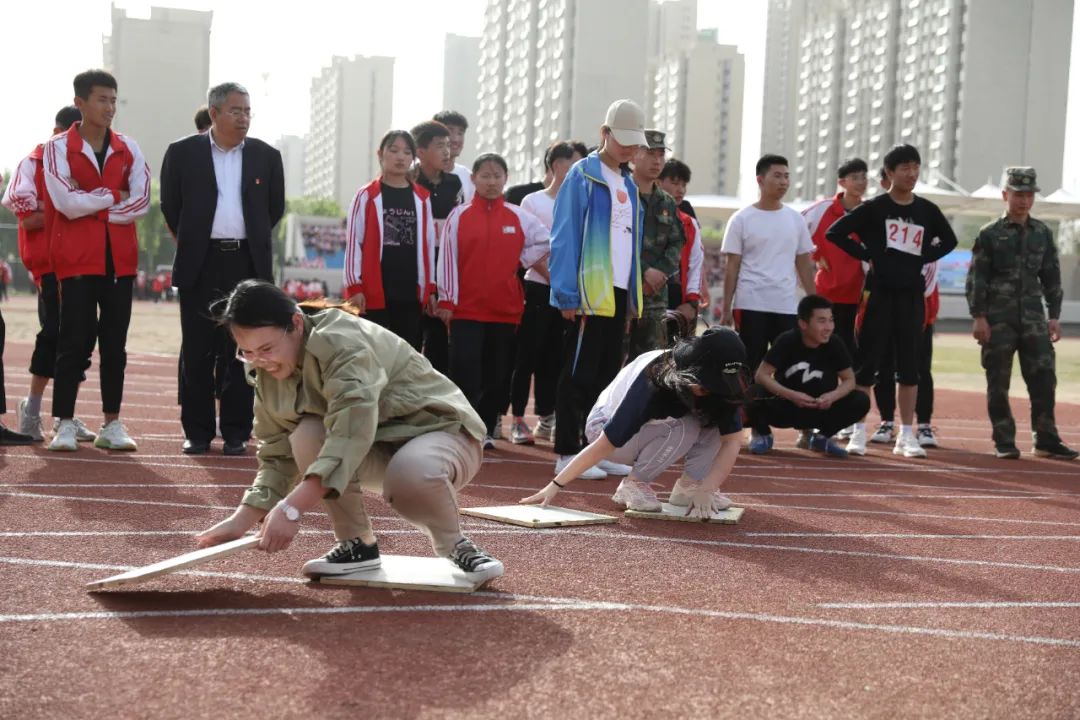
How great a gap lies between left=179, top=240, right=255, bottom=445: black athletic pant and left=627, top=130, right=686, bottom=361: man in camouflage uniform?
7.64 ft

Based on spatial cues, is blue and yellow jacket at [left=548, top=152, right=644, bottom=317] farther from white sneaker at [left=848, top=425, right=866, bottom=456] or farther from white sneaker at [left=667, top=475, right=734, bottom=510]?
white sneaker at [left=848, top=425, right=866, bottom=456]

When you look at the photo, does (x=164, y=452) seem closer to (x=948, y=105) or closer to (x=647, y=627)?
(x=647, y=627)

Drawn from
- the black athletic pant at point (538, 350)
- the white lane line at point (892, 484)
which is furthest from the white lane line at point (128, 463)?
the white lane line at point (892, 484)

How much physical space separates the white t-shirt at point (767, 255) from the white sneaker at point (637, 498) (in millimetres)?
3049

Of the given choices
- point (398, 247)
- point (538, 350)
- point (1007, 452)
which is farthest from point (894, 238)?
point (398, 247)

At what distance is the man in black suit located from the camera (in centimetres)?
702

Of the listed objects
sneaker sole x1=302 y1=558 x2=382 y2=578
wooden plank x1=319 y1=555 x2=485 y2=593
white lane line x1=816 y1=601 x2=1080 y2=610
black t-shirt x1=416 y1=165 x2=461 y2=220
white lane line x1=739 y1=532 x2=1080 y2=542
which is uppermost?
black t-shirt x1=416 y1=165 x2=461 y2=220

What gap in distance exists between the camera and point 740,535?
17.2 ft

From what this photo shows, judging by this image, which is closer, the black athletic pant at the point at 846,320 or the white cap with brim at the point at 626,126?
the white cap with brim at the point at 626,126

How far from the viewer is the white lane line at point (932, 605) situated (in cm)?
396

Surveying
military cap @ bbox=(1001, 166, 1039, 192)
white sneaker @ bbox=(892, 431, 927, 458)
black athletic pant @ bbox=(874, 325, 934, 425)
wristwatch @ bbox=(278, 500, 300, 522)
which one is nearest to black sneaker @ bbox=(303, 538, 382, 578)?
wristwatch @ bbox=(278, 500, 300, 522)

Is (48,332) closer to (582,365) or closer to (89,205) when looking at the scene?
(89,205)

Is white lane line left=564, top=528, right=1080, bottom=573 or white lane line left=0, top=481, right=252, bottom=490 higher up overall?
white lane line left=564, top=528, right=1080, bottom=573

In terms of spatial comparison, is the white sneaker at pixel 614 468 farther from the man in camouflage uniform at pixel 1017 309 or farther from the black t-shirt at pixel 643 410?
the man in camouflage uniform at pixel 1017 309
